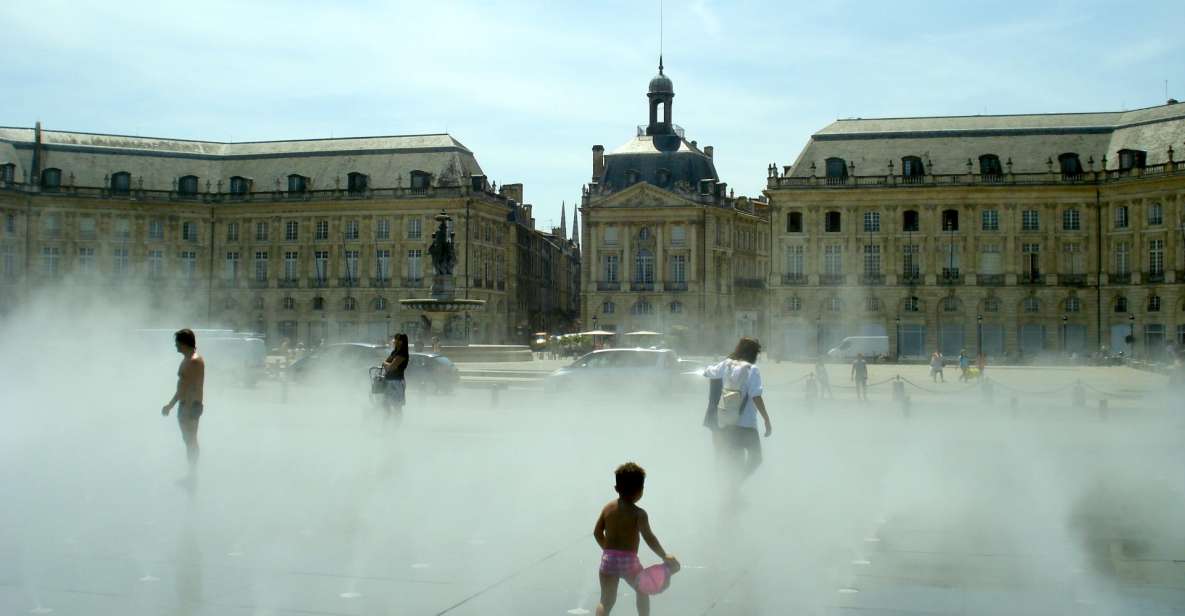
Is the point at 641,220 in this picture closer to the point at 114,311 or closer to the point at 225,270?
the point at 225,270

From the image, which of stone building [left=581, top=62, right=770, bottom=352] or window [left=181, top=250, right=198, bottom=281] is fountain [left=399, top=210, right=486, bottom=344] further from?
window [left=181, top=250, right=198, bottom=281]

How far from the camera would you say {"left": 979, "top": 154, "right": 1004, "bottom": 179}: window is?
7781 cm

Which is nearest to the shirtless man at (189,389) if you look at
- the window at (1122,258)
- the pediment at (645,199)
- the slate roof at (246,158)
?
the window at (1122,258)

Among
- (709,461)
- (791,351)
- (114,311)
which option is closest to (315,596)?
(709,461)

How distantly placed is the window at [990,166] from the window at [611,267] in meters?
29.7

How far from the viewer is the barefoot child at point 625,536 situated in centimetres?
734

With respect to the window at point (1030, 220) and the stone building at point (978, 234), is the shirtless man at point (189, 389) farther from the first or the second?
the window at point (1030, 220)

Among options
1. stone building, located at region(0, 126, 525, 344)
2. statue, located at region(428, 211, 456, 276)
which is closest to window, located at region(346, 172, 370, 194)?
stone building, located at region(0, 126, 525, 344)

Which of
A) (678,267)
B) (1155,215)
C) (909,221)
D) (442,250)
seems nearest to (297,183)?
(678,267)

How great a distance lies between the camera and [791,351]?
80.4 meters

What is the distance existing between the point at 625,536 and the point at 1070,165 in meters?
77.0

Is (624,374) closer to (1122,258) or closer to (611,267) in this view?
(1122,258)

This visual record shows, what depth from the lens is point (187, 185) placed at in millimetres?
91688

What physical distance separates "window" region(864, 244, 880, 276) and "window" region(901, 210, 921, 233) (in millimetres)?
2233
